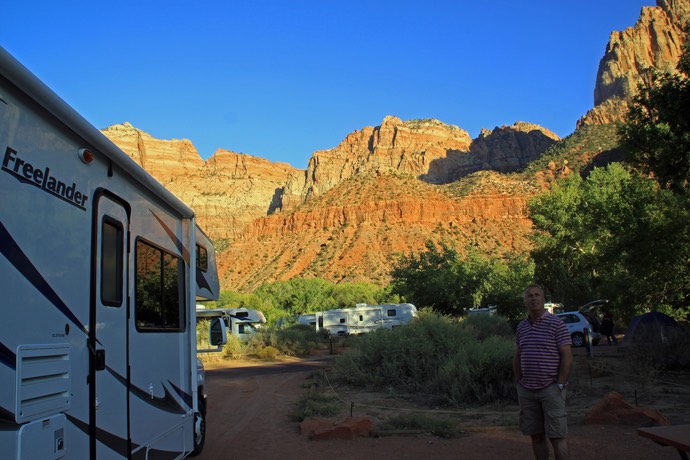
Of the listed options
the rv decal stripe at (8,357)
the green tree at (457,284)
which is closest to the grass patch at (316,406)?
the rv decal stripe at (8,357)

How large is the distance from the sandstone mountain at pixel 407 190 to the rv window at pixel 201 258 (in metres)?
42.9

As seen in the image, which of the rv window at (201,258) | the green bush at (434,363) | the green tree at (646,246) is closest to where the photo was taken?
the rv window at (201,258)

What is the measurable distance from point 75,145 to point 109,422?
1837 mm

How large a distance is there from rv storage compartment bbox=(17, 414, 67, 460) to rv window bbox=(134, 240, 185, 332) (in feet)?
4.37

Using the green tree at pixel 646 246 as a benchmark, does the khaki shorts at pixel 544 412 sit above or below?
below

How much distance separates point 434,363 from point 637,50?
117985 millimetres

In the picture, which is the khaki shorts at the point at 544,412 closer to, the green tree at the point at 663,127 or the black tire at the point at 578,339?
the green tree at the point at 663,127

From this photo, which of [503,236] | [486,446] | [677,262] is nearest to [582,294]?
[677,262]

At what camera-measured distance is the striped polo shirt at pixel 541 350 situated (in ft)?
16.4

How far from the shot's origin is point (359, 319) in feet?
115

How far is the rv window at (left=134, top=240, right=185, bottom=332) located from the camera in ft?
14.9

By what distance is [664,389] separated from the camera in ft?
36.3

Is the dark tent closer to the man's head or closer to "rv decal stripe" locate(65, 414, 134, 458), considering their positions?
the man's head

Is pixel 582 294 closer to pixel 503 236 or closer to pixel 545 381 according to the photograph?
pixel 545 381
